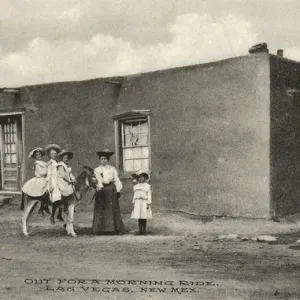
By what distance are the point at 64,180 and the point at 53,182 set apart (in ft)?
0.66

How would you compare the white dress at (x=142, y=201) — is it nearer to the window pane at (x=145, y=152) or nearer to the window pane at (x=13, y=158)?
the window pane at (x=145, y=152)

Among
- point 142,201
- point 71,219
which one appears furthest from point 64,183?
point 142,201

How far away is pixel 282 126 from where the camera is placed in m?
11.7

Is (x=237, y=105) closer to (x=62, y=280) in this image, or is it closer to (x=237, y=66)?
(x=237, y=66)

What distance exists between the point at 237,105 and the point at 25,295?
22.6 ft

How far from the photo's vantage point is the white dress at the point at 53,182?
994cm

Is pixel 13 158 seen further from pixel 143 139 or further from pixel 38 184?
pixel 38 184

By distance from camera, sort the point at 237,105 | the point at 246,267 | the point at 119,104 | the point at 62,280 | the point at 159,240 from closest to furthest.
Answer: the point at 62,280 → the point at 246,267 → the point at 159,240 → the point at 237,105 → the point at 119,104

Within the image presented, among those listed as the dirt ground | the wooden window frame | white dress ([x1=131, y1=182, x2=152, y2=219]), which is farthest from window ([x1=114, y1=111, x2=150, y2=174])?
white dress ([x1=131, y1=182, x2=152, y2=219])

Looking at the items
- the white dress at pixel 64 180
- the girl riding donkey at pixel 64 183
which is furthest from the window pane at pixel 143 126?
the white dress at pixel 64 180

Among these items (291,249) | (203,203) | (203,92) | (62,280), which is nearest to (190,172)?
(203,203)

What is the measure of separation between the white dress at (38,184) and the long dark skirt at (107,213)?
101 cm

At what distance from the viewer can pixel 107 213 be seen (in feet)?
33.7

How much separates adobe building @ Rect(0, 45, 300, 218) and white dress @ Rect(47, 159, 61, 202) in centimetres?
315
